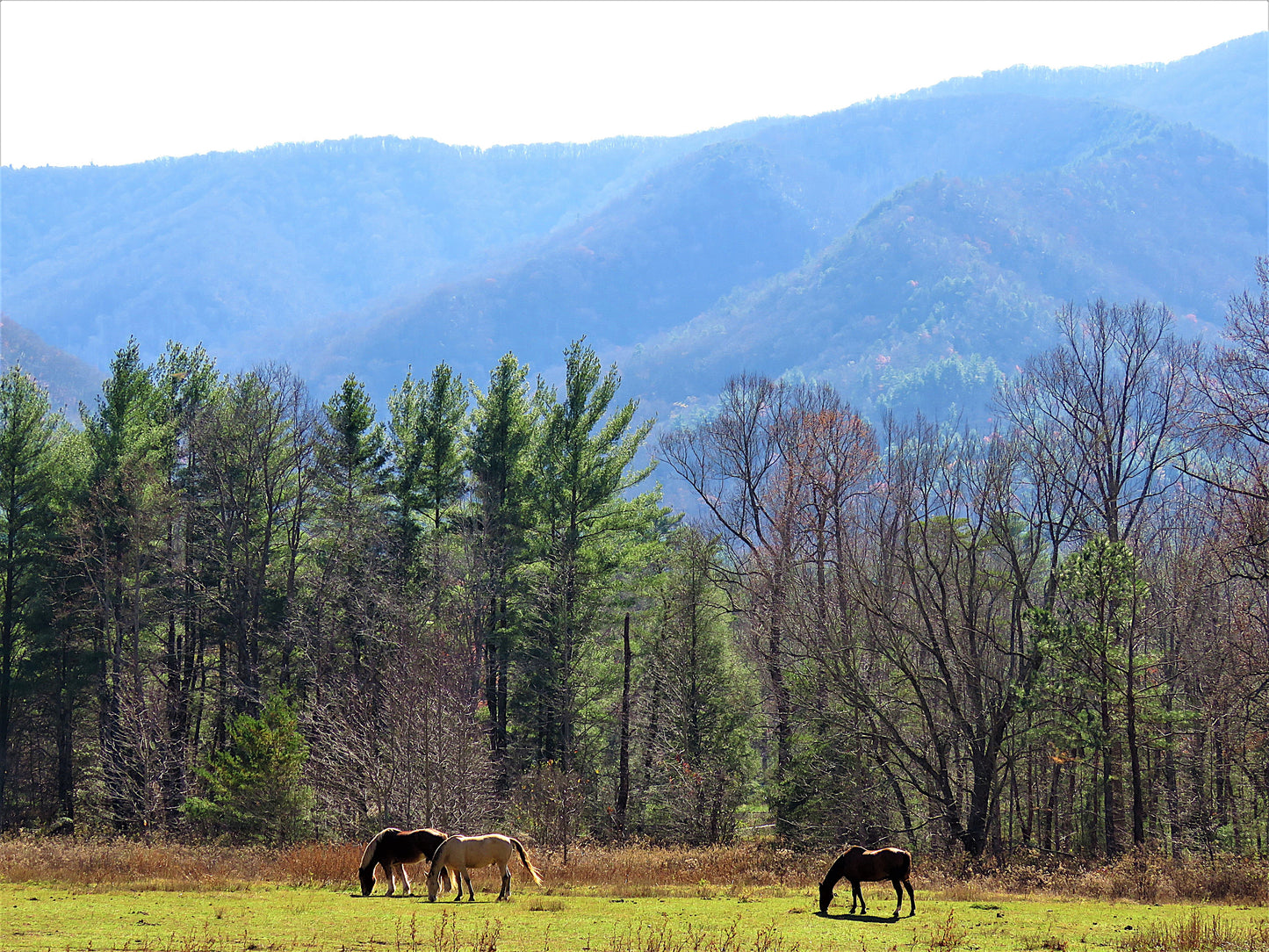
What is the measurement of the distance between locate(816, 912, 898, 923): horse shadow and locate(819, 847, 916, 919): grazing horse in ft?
0.37

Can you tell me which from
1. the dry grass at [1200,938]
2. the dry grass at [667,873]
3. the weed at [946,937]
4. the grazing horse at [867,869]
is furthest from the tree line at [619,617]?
the weed at [946,937]

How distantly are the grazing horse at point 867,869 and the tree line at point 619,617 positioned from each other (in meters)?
9.57

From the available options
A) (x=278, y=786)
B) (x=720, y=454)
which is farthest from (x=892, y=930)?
(x=720, y=454)

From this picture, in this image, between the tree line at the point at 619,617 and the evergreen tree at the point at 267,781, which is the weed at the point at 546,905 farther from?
the evergreen tree at the point at 267,781

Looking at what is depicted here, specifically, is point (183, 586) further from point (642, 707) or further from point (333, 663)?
point (642, 707)

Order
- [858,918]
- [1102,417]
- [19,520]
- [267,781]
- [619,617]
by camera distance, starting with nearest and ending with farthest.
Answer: [858,918] → [267,781] → [1102,417] → [19,520] → [619,617]

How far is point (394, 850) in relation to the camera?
64.0 feet

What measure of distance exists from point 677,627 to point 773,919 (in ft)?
68.2

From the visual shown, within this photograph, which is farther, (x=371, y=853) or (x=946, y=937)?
(x=371, y=853)

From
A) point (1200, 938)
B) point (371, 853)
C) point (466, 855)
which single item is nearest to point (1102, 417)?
point (1200, 938)

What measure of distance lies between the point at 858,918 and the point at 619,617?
24151 mm

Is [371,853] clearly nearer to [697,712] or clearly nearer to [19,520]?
[697,712]

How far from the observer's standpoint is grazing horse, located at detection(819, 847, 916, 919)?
1773cm

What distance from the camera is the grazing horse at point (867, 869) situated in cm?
1773
